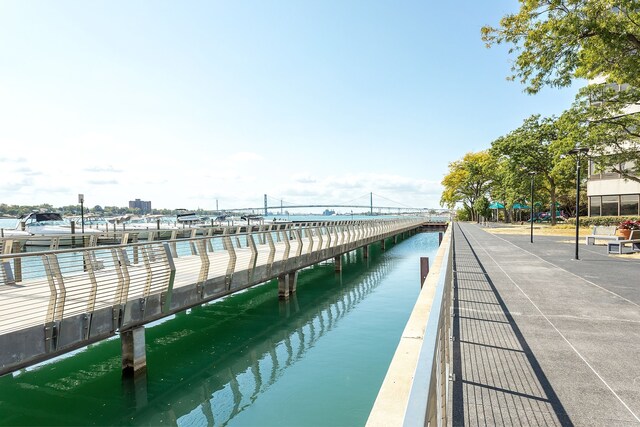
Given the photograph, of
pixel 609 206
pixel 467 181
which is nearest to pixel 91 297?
pixel 609 206

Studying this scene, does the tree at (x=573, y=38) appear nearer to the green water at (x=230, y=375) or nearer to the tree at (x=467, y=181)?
the green water at (x=230, y=375)

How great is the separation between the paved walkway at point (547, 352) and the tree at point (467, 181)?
59.1 m

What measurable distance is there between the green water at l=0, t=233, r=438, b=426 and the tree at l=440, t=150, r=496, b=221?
5911 cm

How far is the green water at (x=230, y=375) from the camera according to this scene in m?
6.76

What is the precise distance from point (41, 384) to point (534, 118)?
47.3 meters

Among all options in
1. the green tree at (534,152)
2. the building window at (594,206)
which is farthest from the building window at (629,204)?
the green tree at (534,152)

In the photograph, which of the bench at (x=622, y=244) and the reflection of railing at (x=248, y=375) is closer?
the reflection of railing at (x=248, y=375)

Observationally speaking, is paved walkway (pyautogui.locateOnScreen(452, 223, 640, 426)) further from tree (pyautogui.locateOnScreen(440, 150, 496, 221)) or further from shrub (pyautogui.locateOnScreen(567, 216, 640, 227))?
tree (pyautogui.locateOnScreen(440, 150, 496, 221))

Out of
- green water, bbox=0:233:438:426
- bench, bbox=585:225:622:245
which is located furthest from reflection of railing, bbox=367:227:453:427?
bench, bbox=585:225:622:245

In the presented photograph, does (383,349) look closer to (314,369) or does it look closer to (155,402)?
(314,369)

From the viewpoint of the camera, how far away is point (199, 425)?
6.54 metres

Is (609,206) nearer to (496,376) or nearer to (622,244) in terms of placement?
(622,244)

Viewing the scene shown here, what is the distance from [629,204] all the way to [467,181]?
3057 cm

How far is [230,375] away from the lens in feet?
28.1
